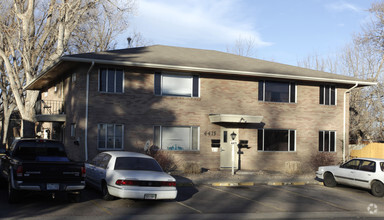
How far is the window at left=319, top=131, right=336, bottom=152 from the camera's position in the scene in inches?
951

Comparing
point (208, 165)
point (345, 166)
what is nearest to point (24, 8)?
point (208, 165)

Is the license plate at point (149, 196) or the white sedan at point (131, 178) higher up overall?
the white sedan at point (131, 178)

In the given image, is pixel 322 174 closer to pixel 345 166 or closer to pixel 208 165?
pixel 345 166

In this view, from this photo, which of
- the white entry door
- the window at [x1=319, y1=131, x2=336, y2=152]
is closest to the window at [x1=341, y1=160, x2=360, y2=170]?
the white entry door

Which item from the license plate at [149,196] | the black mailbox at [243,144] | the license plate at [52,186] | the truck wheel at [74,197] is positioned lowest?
the truck wheel at [74,197]

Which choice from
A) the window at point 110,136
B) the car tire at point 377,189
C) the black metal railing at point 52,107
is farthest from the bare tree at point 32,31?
the car tire at point 377,189

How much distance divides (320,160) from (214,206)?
40.0 feet

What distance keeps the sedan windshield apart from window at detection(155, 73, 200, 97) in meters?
8.44

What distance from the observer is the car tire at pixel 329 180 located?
688 inches

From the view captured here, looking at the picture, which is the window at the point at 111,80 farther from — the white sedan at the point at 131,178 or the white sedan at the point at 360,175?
the white sedan at the point at 360,175

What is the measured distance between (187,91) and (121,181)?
35.4 feet

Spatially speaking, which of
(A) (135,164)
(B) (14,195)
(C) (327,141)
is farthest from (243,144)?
(B) (14,195)

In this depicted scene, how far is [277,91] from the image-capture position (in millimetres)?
23328

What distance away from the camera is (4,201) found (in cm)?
1166
